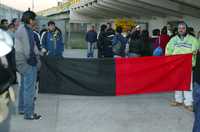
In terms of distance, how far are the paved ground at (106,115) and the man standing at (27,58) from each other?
428 millimetres

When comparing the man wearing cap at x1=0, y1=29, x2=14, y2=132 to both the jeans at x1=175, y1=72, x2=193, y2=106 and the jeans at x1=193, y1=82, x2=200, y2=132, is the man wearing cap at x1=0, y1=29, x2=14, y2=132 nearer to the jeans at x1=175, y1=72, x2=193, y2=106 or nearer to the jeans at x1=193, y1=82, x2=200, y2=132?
the jeans at x1=193, y1=82, x2=200, y2=132

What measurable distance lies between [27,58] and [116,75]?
9.75ft

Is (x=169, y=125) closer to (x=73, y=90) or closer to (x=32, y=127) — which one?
(x=32, y=127)

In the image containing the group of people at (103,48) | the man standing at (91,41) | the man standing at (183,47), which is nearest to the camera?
the group of people at (103,48)

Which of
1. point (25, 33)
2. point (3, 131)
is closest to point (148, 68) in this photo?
point (25, 33)

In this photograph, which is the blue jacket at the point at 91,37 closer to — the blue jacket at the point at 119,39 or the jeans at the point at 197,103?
the blue jacket at the point at 119,39

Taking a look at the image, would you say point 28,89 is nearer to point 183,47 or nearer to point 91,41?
point 183,47

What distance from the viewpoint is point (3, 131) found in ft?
16.8

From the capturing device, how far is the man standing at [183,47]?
34.7 ft

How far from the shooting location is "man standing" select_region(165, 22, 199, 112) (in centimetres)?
1056

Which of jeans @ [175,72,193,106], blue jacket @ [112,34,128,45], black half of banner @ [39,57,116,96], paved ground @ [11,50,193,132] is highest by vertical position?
blue jacket @ [112,34,128,45]

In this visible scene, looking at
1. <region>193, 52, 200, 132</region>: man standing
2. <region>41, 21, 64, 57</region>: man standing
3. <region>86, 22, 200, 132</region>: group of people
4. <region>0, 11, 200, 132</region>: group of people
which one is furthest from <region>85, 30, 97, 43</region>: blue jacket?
<region>193, 52, 200, 132</region>: man standing

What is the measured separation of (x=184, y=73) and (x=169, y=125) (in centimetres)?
223

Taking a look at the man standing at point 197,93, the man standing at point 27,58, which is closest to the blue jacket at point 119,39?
the man standing at point 27,58
